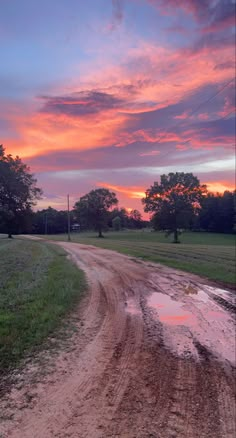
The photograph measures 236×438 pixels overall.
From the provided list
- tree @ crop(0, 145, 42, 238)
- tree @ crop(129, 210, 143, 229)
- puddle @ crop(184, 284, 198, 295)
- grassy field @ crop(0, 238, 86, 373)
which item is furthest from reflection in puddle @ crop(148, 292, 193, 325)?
tree @ crop(129, 210, 143, 229)

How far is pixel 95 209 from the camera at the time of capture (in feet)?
266

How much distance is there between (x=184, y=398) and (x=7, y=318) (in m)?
4.25

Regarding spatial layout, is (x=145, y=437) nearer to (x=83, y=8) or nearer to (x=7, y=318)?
(x=7, y=318)

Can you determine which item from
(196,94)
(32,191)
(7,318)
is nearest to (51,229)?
(32,191)

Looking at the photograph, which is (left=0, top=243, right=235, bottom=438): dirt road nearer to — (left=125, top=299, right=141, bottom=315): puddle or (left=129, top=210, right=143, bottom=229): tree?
(left=125, top=299, right=141, bottom=315): puddle

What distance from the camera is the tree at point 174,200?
6138cm

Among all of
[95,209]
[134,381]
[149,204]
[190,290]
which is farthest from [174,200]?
[134,381]

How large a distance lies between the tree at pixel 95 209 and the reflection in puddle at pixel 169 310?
227 ft

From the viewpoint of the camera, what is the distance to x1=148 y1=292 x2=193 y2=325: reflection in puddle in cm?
820

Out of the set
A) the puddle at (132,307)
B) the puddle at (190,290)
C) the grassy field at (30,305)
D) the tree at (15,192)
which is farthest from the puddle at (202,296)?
the tree at (15,192)

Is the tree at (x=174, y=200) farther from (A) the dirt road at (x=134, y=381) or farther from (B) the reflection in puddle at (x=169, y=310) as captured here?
(A) the dirt road at (x=134, y=381)

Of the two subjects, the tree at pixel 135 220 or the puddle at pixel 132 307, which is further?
the tree at pixel 135 220

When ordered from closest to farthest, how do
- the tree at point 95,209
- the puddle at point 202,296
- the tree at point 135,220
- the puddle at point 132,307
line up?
the puddle at point 132,307, the puddle at point 202,296, the tree at point 95,209, the tree at point 135,220

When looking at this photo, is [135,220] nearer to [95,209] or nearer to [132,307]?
[95,209]
